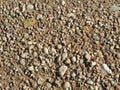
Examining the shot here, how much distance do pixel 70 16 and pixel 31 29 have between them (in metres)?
0.71

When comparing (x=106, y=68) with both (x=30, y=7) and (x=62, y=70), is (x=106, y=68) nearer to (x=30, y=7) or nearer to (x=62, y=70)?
(x=62, y=70)

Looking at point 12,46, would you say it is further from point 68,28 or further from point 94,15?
point 94,15

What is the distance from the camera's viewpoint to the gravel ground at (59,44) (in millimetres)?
4966

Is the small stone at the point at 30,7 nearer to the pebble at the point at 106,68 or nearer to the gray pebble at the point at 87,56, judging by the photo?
the gray pebble at the point at 87,56

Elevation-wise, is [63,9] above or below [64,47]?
above

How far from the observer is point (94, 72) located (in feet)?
16.4

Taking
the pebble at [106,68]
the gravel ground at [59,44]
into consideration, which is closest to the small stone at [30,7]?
the gravel ground at [59,44]

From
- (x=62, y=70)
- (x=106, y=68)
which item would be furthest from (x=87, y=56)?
Answer: (x=62, y=70)

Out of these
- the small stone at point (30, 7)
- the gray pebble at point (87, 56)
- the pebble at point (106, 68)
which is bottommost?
the pebble at point (106, 68)

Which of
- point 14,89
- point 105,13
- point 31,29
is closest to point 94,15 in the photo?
point 105,13

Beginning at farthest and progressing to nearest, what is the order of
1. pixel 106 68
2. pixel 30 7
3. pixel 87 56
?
1. pixel 30 7
2. pixel 87 56
3. pixel 106 68

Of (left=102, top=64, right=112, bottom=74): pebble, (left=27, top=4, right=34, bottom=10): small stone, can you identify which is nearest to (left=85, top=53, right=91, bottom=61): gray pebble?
(left=102, top=64, right=112, bottom=74): pebble

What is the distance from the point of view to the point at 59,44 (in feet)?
17.7

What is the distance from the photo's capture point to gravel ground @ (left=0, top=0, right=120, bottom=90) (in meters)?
4.97
